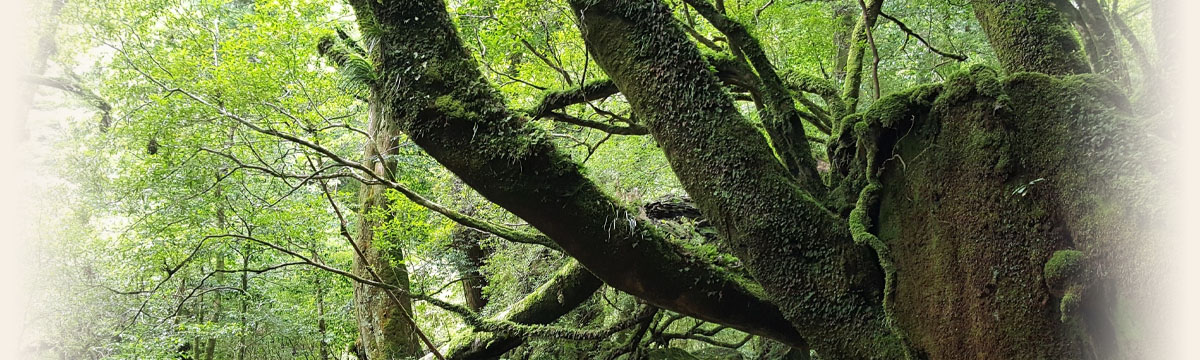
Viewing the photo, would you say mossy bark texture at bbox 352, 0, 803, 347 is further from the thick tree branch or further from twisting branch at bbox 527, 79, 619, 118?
the thick tree branch

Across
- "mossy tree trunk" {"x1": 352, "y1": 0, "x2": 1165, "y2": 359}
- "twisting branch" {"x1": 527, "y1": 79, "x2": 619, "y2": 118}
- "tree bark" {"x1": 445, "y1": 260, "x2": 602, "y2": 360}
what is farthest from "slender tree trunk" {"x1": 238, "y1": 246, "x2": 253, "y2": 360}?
"mossy tree trunk" {"x1": 352, "y1": 0, "x2": 1165, "y2": 359}

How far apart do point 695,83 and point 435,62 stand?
128 cm

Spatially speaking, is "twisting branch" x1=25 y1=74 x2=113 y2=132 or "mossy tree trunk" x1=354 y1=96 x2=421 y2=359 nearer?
"mossy tree trunk" x1=354 y1=96 x2=421 y2=359

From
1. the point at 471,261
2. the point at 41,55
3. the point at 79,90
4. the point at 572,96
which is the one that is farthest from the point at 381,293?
the point at 41,55

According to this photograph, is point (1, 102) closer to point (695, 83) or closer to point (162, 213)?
point (695, 83)

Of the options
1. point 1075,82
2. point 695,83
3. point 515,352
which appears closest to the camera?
point 1075,82

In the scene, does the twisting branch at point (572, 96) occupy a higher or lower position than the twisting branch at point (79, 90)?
lower

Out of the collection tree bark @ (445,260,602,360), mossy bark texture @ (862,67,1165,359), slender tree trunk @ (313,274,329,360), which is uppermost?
slender tree trunk @ (313,274,329,360)

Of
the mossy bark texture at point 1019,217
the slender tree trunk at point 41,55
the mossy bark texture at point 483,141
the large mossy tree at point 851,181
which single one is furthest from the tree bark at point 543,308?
the slender tree trunk at point 41,55

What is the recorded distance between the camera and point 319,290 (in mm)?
10648

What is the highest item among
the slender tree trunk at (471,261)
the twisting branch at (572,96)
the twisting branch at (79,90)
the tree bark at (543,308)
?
the twisting branch at (79,90)

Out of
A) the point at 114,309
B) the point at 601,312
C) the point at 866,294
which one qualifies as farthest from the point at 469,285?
the point at 866,294

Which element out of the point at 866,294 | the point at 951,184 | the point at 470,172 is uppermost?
the point at 470,172

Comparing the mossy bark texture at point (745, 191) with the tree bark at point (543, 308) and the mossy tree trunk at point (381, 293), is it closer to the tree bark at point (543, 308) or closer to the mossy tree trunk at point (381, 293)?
the tree bark at point (543, 308)
